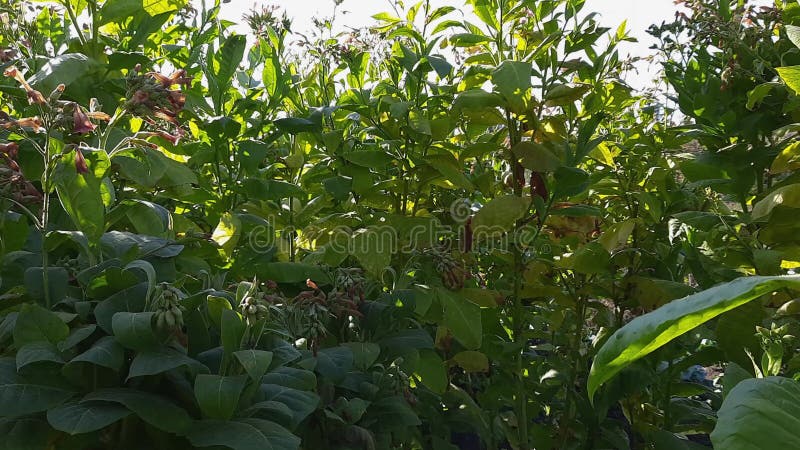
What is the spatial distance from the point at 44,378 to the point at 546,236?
1786 mm

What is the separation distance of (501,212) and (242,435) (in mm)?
1135

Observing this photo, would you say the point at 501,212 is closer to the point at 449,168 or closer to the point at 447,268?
the point at 449,168

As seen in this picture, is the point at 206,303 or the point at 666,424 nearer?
the point at 206,303

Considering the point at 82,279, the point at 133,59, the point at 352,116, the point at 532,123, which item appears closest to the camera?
the point at 82,279

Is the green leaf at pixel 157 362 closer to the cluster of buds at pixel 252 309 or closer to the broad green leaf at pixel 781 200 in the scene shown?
the cluster of buds at pixel 252 309

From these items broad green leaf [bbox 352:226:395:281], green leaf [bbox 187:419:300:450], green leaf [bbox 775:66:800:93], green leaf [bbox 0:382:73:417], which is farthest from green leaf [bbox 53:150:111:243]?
green leaf [bbox 775:66:800:93]

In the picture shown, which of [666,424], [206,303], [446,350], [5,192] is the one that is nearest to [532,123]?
[446,350]

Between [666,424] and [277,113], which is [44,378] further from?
[666,424]

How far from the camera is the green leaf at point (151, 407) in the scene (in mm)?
1046

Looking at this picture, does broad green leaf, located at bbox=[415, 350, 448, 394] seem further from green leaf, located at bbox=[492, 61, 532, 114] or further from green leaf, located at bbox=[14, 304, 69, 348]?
green leaf, located at bbox=[14, 304, 69, 348]

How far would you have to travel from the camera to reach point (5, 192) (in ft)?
4.06

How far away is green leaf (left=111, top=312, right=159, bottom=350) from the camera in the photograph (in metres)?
1.05

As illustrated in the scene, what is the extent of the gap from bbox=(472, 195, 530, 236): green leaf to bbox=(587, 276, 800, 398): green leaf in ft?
5.37

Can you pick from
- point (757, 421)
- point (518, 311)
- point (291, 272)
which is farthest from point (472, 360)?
point (757, 421)
